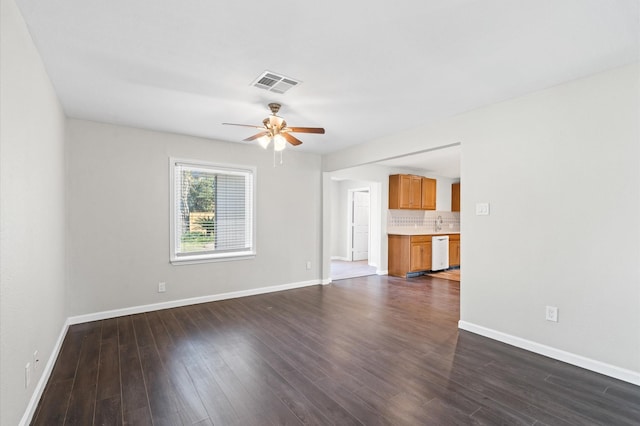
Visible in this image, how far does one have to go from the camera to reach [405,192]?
6.93 meters

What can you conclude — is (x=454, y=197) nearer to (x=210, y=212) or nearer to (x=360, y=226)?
(x=360, y=226)

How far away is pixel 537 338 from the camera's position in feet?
9.29

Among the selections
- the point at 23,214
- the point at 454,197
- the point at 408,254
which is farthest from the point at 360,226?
the point at 23,214

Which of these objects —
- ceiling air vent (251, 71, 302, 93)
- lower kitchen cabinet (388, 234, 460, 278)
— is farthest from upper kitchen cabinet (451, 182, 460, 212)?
ceiling air vent (251, 71, 302, 93)

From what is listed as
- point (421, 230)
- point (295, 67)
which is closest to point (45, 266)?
point (295, 67)

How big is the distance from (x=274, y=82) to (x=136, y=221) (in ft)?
9.15

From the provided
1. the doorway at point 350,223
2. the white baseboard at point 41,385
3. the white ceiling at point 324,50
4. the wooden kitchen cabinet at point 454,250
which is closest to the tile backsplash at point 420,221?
the wooden kitchen cabinet at point 454,250

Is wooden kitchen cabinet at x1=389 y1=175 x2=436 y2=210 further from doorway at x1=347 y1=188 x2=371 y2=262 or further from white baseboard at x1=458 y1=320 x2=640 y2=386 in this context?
white baseboard at x1=458 y1=320 x2=640 y2=386

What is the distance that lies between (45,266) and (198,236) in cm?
212

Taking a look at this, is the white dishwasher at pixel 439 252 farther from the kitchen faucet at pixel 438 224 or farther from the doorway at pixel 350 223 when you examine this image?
the doorway at pixel 350 223

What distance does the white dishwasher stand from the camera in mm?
6867

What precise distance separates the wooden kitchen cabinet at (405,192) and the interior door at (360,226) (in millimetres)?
1958

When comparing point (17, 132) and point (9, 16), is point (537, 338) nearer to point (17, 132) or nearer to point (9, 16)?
point (17, 132)

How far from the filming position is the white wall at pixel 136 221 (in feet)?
12.0
